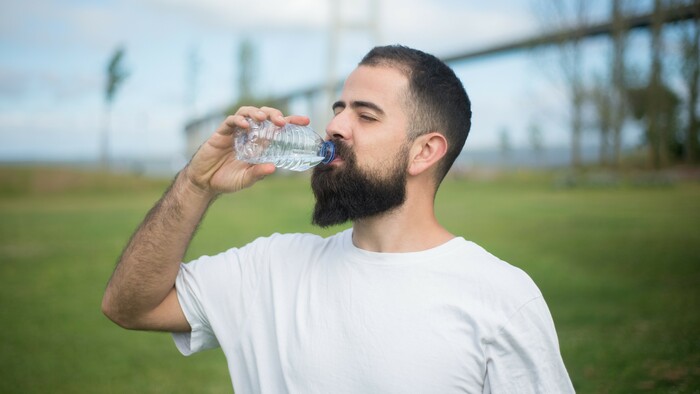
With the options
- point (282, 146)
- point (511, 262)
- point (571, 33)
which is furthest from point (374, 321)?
point (571, 33)

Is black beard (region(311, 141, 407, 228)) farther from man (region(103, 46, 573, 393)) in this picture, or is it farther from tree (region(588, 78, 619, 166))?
A: tree (region(588, 78, 619, 166))

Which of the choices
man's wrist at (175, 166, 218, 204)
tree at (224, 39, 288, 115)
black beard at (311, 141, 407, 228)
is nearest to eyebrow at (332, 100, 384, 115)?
black beard at (311, 141, 407, 228)

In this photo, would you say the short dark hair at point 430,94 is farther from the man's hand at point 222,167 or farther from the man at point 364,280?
the man's hand at point 222,167

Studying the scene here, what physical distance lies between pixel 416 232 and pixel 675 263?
7341 mm

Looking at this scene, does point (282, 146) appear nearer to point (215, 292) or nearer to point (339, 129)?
point (339, 129)

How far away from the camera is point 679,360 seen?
474 cm

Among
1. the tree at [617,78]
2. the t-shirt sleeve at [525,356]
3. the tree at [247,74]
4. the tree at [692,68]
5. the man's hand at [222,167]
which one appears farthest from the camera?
the tree at [247,74]

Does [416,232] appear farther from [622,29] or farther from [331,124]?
[622,29]

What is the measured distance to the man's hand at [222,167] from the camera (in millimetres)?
1893

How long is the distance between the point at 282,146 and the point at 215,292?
53 cm

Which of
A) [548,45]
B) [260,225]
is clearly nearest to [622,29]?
[548,45]

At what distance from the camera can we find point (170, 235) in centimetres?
190

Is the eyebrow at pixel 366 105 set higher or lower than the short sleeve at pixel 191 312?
higher

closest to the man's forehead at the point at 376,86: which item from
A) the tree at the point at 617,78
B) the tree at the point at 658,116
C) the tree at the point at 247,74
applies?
the tree at the point at 658,116
